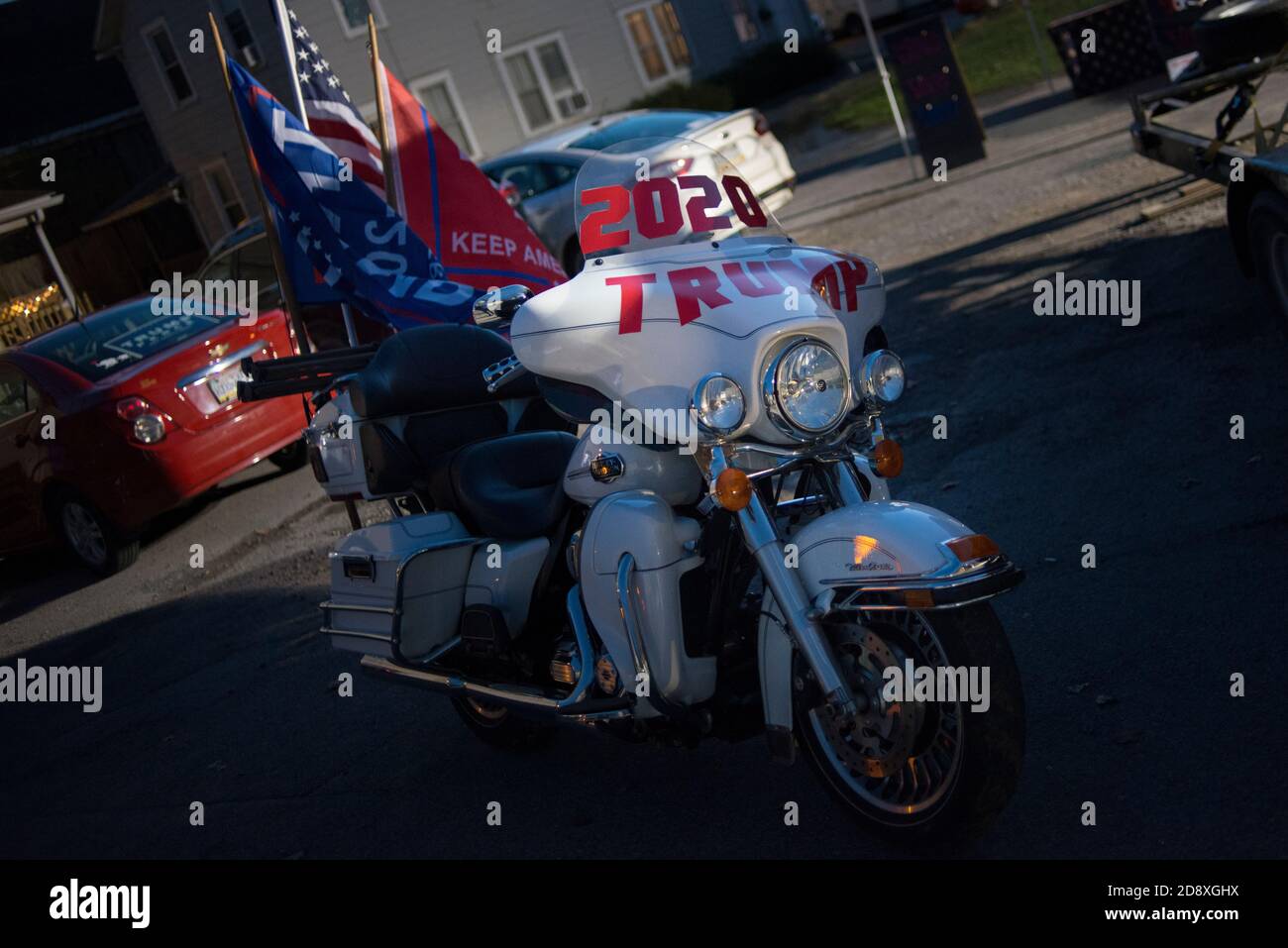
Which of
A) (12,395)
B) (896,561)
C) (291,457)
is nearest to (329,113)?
(291,457)

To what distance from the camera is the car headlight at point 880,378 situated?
3.95 meters

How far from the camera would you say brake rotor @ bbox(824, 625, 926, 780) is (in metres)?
3.68

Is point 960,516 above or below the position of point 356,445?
below

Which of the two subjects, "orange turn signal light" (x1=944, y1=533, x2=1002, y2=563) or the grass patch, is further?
the grass patch

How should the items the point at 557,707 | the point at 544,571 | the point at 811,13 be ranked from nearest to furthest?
the point at 557,707, the point at 544,571, the point at 811,13

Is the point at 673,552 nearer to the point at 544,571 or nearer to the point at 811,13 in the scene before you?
the point at 544,571

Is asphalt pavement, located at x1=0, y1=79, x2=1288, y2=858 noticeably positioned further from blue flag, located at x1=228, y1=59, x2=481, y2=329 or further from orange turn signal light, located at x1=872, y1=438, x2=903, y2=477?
blue flag, located at x1=228, y1=59, x2=481, y2=329

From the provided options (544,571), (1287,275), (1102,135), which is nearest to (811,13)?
(1102,135)

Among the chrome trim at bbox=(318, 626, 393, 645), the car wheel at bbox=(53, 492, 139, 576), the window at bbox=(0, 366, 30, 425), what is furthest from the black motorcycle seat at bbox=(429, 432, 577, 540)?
the window at bbox=(0, 366, 30, 425)

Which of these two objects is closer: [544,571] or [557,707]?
[557,707]

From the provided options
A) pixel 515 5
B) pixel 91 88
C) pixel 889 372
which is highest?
pixel 91 88

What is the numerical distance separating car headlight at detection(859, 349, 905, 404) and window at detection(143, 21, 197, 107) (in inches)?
1334
